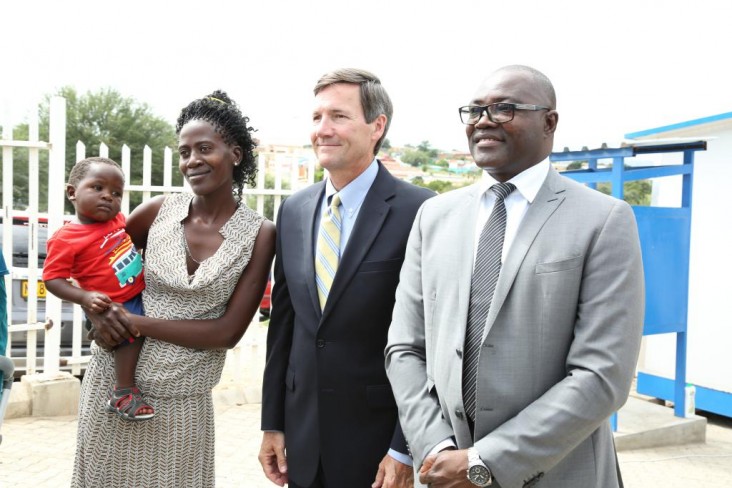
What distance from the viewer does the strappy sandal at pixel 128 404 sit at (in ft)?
8.98

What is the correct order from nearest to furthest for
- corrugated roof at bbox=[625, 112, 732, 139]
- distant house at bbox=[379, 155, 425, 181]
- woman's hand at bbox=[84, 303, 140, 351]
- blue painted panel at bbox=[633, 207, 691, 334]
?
woman's hand at bbox=[84, 303, 140, 351]
blue painted panel at bbox=[633, 207, 691, 334]
corrugated roof at bbox=[625, 112, 732, 139]
distant house at bbox=[379, 155, 425, 181]

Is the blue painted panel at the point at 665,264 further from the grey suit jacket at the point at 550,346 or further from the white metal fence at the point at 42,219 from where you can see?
the grey suit jacket at the point at 550,346

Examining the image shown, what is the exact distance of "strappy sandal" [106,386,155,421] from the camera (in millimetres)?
2736

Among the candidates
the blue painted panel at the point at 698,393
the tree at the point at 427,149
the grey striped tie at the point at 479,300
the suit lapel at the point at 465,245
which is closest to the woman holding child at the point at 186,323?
the suit lapel at the point at 465,245

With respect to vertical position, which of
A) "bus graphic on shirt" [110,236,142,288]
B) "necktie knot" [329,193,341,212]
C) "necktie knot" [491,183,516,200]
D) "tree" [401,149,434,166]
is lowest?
"bus graphic on shirt" [110,236,142,288]

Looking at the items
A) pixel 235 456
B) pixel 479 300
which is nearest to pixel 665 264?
pixel 235 456

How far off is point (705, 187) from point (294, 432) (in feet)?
20.8

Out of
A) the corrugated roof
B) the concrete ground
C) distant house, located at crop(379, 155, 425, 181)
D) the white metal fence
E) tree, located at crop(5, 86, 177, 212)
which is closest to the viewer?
the concrete ground

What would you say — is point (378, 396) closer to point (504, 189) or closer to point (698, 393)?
point (504, 189)

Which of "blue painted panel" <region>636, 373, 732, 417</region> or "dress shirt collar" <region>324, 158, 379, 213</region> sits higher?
"dress shirt collar" <region>324, 158, 379, 213</region>

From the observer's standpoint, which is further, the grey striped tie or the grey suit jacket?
the grey striped tie

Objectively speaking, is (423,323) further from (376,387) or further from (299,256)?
(299,256)

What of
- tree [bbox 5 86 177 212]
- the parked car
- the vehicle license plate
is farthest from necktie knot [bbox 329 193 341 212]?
tree [bbox 5 86 177 212]

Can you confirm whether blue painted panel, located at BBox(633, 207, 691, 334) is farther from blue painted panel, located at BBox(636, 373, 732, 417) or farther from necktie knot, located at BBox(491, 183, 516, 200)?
necktie knot, located at BBox(491, 183, 516, 200)
